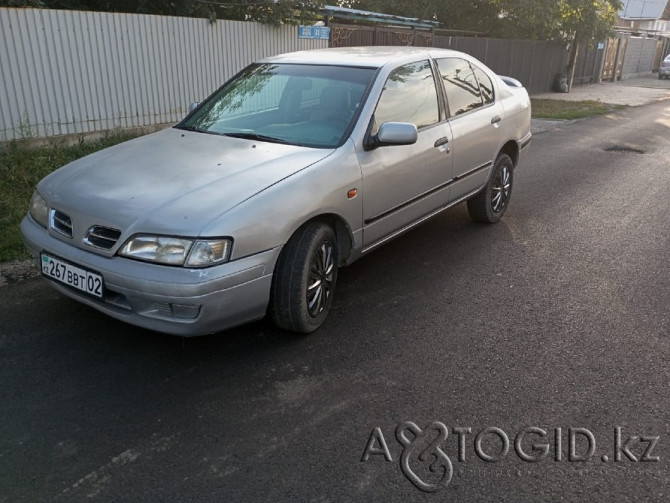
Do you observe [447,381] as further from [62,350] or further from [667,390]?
[62,350]

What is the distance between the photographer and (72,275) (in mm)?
3410

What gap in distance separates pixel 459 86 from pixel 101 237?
11.4ft

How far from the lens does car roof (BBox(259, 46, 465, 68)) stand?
4.64 m

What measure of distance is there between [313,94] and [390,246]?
5.68 feet

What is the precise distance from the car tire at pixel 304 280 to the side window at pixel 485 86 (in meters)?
2.70

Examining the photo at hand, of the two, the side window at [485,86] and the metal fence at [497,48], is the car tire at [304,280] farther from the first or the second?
the metal fence at [497,48]

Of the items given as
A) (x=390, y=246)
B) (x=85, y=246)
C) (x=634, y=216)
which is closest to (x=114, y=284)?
(x=85, y=246)

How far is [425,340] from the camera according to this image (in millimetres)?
3883

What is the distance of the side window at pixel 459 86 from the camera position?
17.0 feet

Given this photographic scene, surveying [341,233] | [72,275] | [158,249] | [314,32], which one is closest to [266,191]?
[158,249]

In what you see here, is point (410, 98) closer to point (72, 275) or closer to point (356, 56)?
point (356, 56)

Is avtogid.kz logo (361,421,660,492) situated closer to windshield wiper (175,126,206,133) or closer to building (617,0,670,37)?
windshield wiper (175,126,206,133)

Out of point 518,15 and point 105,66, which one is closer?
point 105,66

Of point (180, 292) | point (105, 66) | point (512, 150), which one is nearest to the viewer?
point (180, 292)
